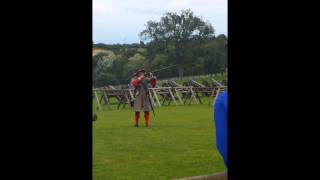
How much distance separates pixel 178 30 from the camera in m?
30.5

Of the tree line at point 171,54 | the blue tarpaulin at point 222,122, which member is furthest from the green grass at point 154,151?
the tree line at point 171,54

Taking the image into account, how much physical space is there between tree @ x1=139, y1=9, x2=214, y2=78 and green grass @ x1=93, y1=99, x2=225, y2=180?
56.0 feet

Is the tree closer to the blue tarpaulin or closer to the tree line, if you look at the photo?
the tree line

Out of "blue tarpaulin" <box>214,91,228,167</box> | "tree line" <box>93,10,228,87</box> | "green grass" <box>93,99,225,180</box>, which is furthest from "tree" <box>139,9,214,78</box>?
"blue tarpaulin" <box>214,91,228,167</box>

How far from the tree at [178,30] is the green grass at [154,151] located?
17077 millimetres

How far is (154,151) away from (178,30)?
74.4ft

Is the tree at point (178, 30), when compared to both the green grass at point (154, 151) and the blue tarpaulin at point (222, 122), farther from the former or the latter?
the blue tarpaulin at point (222, 122)

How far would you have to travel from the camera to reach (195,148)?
28.4 ft

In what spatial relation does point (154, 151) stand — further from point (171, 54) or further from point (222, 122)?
point (171, 54)

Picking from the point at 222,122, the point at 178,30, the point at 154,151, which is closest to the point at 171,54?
the point at 178,30

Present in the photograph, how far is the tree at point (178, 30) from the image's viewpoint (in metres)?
30.1
